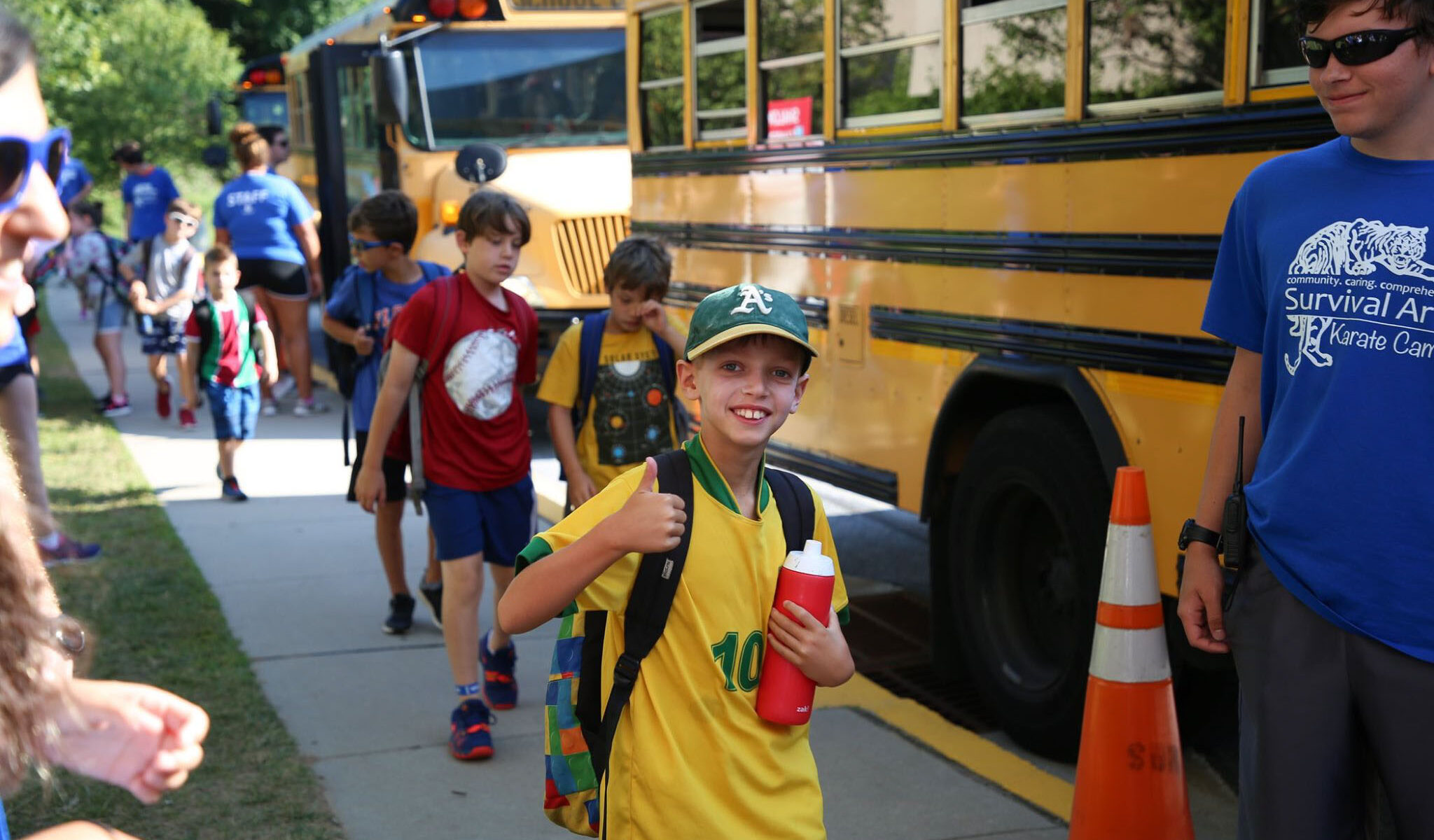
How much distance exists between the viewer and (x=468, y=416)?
15.3ft

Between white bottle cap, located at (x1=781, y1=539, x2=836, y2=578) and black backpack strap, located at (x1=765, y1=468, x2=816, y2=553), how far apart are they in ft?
0.43

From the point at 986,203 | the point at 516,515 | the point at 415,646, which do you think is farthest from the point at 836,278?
the point at 415,646

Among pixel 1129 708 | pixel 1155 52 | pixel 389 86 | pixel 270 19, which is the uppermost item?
pixel 270 19

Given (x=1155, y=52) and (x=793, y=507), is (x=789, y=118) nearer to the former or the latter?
(x=1155, y=52)

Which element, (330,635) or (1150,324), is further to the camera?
(330,635)

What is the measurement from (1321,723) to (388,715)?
3245 mm

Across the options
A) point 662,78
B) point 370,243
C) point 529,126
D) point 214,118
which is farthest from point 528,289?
point 214,118

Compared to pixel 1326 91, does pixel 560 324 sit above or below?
below

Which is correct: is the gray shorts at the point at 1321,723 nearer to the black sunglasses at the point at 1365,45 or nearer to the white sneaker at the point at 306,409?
the black sunglasses at the point at 1365,45

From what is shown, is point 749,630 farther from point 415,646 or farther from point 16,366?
point 16,366

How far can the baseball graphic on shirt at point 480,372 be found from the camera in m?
4.63

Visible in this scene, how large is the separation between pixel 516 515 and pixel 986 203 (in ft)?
5.50

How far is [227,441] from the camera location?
27.7 feet

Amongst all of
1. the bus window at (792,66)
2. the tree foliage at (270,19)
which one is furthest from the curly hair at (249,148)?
the tree foliage at (270,19)
